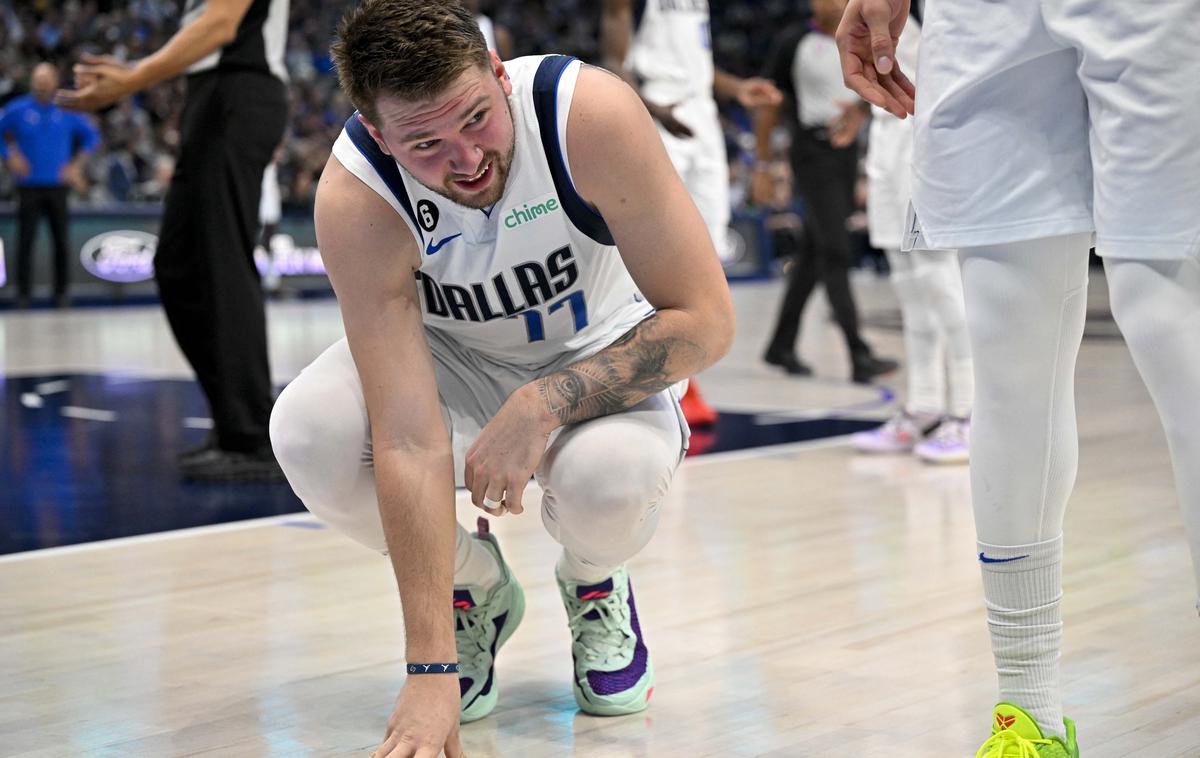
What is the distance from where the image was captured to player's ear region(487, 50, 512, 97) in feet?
6.20

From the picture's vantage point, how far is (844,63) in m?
1.93

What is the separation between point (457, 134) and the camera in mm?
1795

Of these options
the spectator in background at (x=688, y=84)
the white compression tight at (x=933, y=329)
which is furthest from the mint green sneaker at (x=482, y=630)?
the spectator in background at (x=688, y=84)

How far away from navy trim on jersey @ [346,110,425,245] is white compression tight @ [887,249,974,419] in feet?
8.98

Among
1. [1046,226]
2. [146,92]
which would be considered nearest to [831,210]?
[1046,226]

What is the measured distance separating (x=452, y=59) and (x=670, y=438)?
0.62 metres

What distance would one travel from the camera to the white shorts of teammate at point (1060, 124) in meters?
1.53

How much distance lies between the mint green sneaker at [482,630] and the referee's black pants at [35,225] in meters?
10.2

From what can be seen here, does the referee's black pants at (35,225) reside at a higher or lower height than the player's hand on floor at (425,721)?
lower

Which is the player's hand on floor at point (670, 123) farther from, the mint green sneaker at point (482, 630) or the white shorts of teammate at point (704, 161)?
the mint green sneaker at point (482, 630)

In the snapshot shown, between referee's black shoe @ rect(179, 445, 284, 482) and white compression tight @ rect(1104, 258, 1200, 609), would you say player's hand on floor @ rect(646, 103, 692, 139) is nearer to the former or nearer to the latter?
referee's black shoe @ rect(179, 445, 284, 482)

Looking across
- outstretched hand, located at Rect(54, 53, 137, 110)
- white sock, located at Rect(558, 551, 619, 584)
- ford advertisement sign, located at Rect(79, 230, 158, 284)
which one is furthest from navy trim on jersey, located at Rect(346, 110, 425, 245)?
ford advertisement sign, located at Rect(79, 230, 158, 284)

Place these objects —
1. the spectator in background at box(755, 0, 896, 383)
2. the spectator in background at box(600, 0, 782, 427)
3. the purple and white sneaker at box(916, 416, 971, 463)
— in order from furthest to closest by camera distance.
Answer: the spectator in background at box(755, 0, 896, 383), the spectator in background at box(600, 0, 782, 427), the purple and white sneaker at box(916, 416, 971, 463)

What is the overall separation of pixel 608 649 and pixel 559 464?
1.00 ft
